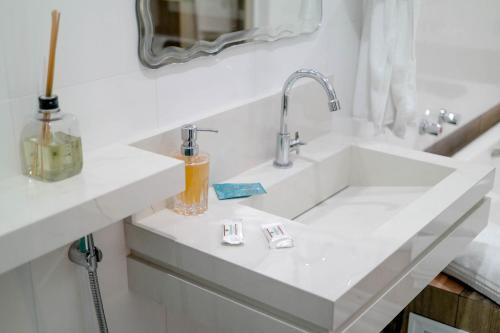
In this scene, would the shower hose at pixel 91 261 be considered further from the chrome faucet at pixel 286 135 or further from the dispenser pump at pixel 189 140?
the chrome faucet at pixel 286 135

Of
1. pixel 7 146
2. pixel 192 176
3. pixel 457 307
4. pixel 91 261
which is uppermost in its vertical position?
pixel 7 146

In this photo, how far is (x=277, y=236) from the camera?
138 cm

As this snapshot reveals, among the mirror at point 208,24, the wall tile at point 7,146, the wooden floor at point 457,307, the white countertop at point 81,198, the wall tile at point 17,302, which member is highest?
the mirror at point 208,24

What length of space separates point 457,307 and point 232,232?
819 mm

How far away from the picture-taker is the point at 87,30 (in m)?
1.28

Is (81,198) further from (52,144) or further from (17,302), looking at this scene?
(17,302)

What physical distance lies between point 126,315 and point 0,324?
341mm

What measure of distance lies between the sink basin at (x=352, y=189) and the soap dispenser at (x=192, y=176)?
191 mm

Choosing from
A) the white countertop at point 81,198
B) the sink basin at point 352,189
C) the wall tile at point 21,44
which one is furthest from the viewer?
the sink basin at point 352,189

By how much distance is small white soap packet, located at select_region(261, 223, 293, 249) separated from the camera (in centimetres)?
135

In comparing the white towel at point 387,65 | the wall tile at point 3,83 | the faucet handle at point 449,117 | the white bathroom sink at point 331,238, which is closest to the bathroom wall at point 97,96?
the wall tile at point 3,83

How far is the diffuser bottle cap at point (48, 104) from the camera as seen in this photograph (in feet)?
3.84

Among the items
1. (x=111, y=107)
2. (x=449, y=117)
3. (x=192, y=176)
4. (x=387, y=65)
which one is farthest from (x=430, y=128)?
(x=111, y=107)

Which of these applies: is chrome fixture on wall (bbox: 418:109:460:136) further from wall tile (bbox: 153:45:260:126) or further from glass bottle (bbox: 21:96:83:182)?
glass bottle (bbox: 21:96:83:182)
